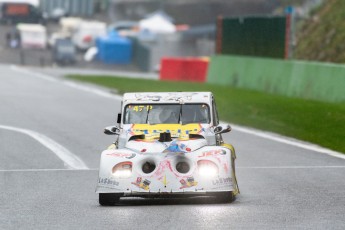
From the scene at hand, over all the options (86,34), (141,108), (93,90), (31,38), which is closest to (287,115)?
(141,108)

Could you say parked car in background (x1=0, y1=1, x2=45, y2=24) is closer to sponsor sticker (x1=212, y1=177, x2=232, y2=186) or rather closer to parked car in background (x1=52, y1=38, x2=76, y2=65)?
parked car in background (x1=52, y1=38, x2=76, y2=65)

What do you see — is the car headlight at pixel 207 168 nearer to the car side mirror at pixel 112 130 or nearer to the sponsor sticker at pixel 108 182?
the sponsor sticker at pixel 108 182

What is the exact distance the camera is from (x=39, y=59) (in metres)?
83.1

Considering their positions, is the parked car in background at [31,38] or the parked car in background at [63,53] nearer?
the parked car in background at [63,53]

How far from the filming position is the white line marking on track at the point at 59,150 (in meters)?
20.2

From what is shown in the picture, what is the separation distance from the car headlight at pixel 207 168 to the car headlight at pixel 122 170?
831 mm

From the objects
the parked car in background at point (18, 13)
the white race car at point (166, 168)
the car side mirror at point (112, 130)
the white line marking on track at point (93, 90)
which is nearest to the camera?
the white race car at point (166, 168)

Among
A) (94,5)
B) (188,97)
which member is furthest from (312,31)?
(94,5)

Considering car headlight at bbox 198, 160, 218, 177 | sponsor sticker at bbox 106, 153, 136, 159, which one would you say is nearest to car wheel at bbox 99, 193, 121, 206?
sponsor sticker at bbox 106, 153, 136, 159

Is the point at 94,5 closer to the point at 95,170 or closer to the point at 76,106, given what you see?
the point at 76,106

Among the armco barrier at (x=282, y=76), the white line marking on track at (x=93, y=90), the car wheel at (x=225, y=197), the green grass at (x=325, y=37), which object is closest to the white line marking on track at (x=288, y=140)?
the armco barrier at (x=282, y=76)

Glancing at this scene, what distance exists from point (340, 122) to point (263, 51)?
13843mm

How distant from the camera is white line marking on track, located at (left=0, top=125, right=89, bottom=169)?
20156 millimetres

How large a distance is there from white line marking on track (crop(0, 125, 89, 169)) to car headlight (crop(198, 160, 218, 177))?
5494 mm
